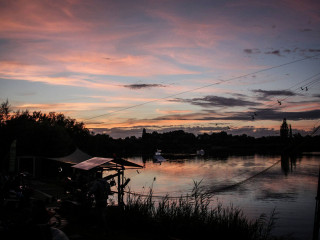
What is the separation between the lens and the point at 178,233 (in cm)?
1167

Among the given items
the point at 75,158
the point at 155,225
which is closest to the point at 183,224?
the point at 155,225

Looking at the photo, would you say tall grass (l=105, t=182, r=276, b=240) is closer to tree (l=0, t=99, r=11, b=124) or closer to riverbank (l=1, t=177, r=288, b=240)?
riverbank (l=1, t=177, r=288, b=240)

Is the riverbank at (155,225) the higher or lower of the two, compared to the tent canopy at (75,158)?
lower

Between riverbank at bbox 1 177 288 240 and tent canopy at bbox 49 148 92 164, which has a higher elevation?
tent canopy at bbox 49 148 92 164

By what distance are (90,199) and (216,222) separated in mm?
5972

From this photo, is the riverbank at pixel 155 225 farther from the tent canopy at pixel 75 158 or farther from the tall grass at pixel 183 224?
the tent canopy at pixel 75 158

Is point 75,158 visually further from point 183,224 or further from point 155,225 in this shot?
point 183,224

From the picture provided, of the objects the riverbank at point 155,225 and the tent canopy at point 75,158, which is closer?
the riverbank at point 155,225

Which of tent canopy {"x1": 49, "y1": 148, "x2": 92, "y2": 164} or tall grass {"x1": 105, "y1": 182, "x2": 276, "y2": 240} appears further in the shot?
tent canopy {"x1": 49, "y1": 148, "x2": 92, "y2": 164}

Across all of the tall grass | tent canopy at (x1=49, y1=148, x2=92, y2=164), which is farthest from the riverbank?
tent canopy at (x1=49, y1=148, x2=92, y2=164)

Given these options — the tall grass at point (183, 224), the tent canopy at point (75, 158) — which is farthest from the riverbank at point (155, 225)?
the tent canopy at point (75, 158)

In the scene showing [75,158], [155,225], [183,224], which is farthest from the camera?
[75,158]

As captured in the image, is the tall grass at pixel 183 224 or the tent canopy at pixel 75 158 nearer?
the tall grass at pixel 183 224

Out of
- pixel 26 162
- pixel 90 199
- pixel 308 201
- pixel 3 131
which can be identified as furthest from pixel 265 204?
pixel 3 131
